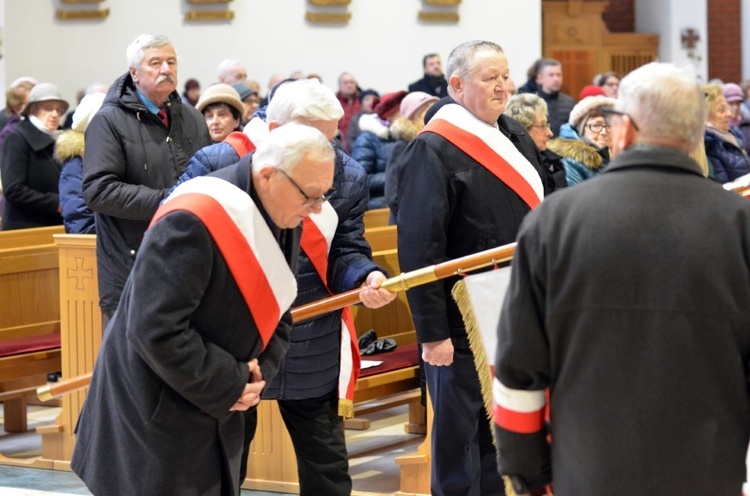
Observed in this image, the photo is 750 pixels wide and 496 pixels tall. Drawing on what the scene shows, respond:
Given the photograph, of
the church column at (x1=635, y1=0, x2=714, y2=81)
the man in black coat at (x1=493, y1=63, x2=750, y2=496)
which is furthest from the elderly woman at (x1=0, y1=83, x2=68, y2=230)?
the church column at (x1=635, y1=0, x2=714, y2=81)

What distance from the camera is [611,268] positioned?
2.48 metres

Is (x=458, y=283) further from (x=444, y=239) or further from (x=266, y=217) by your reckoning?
(x=266, y=217)

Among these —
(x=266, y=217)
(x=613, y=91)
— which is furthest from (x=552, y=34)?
(x=266, y=217)

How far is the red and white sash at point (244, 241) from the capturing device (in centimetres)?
302

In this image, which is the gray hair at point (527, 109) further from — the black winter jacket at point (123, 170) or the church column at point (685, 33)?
the church column at point (685, 33)

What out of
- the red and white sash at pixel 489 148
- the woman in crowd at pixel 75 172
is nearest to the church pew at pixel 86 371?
the woman in crowd at pixel 75 172

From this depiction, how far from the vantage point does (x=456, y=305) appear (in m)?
4.18

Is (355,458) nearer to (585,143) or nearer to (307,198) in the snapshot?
(585,143)

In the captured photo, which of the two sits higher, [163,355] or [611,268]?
[611,268]

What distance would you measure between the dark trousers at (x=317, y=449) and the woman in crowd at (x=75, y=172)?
2105 millimetres

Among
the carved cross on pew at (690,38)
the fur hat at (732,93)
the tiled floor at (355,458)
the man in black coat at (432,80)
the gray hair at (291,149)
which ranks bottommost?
the tiled floor at (355,458)

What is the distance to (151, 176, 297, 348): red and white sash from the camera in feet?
9.90

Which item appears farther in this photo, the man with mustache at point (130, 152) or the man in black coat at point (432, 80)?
the man in black coat at point (432, 80)

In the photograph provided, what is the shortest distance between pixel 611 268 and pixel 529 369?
26 cm
